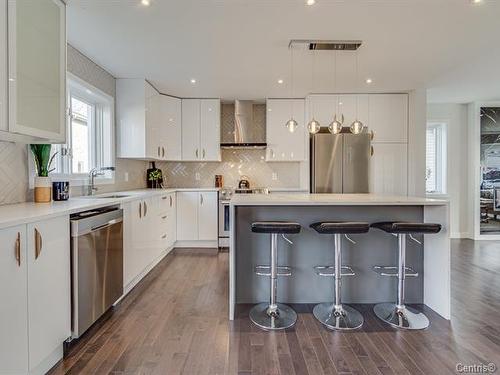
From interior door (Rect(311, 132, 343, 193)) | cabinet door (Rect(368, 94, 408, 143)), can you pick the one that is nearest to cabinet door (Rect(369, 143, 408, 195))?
cabinet door (Rect(368, 94, 408, 143))

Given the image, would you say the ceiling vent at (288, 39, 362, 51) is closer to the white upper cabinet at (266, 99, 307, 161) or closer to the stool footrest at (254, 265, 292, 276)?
the white upper cabinet at (266, 99, 307, 161)

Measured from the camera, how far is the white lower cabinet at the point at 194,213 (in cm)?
469

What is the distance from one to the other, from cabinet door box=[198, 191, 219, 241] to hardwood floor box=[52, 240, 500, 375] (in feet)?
5.98

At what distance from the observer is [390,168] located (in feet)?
15.4

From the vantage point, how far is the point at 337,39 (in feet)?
9.18

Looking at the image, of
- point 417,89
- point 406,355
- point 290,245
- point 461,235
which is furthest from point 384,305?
point 461,235

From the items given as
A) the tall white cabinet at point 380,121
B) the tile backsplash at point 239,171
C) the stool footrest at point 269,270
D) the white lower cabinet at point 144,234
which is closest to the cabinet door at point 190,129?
the tile backsplash at point 239,171

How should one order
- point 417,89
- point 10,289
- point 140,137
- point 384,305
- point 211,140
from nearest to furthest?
point 10,289 → point 384,305 → point 140,137 → point 417,89 → point 211,140

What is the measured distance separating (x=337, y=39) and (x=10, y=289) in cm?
300

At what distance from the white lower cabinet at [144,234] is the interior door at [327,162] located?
2.18 meters

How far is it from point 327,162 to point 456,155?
2855 mm

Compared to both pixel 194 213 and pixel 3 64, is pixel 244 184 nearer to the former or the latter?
pixel 194 213

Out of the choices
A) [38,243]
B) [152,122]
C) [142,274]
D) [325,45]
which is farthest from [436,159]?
[38,243]

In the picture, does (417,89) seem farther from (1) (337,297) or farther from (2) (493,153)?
(1) (337,297)
